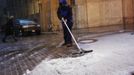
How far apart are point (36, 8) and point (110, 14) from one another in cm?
1128

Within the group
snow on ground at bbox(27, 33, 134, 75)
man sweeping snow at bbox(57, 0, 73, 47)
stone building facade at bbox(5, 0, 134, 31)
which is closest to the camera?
snow on ground at bbox(27, 33, 134, 75)

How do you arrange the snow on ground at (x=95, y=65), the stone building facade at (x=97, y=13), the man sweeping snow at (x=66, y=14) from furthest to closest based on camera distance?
1. the stone building facade at (x=97, y=13)
2. the man sweeping snow at (x=66, y=14)
3. the snow on ground at (x=95, y=65)

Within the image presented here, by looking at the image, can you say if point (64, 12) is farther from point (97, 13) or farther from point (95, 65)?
point (97, 13)

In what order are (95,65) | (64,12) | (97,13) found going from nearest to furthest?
(95,65)
(64,12)
(97,13)

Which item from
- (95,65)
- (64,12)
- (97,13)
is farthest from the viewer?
(97,13)

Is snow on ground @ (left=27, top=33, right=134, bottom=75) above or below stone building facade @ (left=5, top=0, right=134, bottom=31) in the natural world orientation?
below

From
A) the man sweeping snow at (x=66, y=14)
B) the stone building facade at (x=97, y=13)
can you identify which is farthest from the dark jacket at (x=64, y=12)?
the stone building facade at (x=97, y=13)

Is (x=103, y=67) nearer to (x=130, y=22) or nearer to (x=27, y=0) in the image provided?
(x=130, y=22)

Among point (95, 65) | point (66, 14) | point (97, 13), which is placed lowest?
point (95, 65)

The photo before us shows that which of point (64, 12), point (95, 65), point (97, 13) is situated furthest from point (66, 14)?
point (97, 13)

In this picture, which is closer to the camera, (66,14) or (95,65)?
(95,65)

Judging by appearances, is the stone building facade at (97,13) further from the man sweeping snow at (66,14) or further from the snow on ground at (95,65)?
the snow on ground at (95,65)

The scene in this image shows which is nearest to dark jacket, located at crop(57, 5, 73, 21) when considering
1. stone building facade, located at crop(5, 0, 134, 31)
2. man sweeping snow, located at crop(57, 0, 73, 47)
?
man sweeping snow, located at crop(57, 0, 73, 47)

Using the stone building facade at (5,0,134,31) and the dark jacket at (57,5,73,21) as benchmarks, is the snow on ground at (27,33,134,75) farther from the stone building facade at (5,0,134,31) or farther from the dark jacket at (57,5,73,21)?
the stone building facade at (5,0,134,31)
